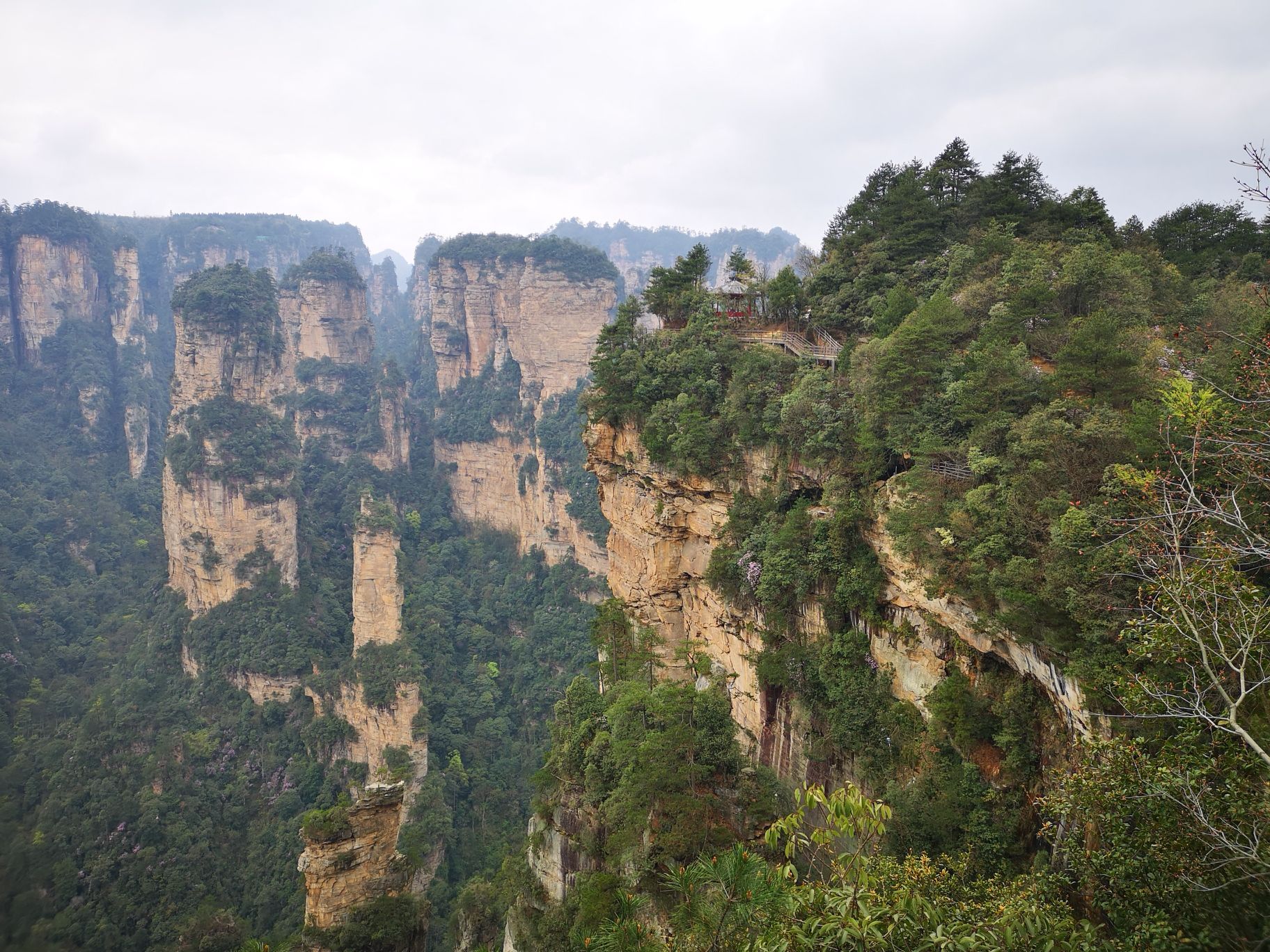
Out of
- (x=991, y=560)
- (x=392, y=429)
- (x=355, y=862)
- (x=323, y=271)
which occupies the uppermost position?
(x=323, y=271)

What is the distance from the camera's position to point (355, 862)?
1833cm

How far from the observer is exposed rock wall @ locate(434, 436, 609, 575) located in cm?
4866

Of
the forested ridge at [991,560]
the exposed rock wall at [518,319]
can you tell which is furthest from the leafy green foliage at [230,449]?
the forested ridge at [991,560]

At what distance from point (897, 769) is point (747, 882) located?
7.36 metres

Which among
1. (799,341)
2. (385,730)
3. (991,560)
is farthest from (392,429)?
(991,560)

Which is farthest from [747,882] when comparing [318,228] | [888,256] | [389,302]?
[318,228]

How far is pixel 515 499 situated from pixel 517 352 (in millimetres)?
12912

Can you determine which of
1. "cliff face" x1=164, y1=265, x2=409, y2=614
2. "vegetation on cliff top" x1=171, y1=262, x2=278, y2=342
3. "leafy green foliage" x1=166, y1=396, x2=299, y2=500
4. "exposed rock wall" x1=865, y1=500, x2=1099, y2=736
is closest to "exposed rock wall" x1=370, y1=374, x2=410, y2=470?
"cliff face" x1=164, y1=265, x2=409, y2=614

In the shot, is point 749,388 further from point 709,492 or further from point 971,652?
point 971,652

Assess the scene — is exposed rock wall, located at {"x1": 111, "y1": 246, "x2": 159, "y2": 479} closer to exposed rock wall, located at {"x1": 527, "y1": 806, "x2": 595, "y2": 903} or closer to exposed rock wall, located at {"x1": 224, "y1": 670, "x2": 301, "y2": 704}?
exposed rock wall, located at {"x1": 224, "y1": 670, "x2": 301, "y2": 704}

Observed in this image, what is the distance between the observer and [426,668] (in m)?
39.6

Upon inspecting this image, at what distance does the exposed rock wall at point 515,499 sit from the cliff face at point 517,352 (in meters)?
0.07

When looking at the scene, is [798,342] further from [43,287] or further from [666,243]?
[666,243]

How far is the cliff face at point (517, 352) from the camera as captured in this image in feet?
172
